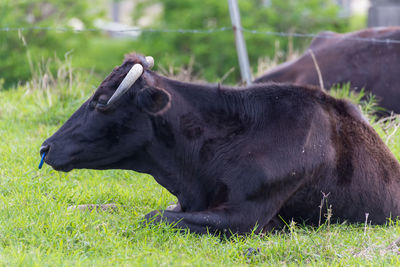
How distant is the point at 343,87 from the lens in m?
8.34

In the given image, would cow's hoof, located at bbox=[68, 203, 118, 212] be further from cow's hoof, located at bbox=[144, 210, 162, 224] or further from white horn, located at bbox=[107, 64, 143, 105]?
white horn, located at bbox=[107, 64, 143, 105]

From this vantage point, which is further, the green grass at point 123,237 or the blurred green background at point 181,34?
the blurred green background at point 181,34

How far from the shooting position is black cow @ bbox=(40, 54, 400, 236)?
16.2 feet

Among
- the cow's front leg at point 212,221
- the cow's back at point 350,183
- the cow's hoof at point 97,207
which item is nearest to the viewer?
the cow's front leg at point 212,221

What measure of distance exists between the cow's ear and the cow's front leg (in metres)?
0.83

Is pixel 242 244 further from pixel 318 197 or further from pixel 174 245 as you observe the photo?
pixel 318 197

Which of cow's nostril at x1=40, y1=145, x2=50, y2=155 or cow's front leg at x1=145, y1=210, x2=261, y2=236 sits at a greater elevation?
cow's nostril at x1=40, y1=145, x2=50, y2=155

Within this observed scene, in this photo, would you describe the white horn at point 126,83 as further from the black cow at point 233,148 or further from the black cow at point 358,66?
the black cow at point 358,66

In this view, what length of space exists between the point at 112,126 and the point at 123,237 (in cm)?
92

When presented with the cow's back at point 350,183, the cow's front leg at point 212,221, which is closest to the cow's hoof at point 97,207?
the cow's front leg at point 212,221

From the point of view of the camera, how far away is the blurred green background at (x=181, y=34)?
2089 centimetres

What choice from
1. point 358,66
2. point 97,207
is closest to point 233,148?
point 97,207

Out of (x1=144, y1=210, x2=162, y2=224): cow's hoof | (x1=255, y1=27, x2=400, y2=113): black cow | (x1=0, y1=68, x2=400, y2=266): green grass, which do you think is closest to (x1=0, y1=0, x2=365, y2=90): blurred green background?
(x1=255, y1=27, x2=400, y2=113): black cow

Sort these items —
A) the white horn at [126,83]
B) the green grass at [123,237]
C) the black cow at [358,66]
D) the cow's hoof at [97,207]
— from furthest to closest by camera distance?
1. the black cow at [358,66]
2. the cow's hoof at [97,207]
3. the white horn at [126,83]
4. the green grass at [123,237]
